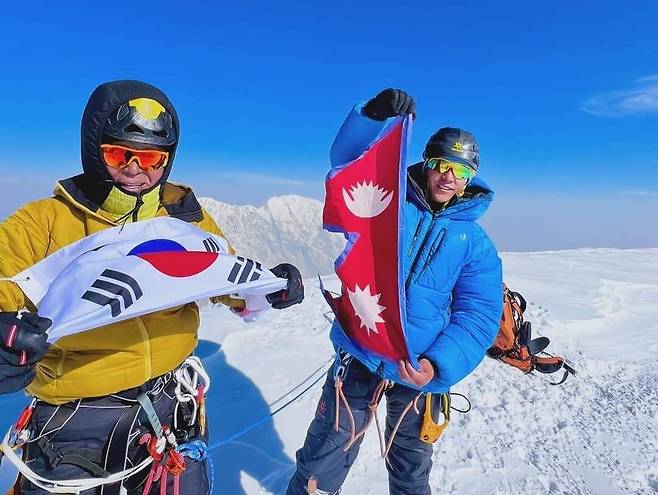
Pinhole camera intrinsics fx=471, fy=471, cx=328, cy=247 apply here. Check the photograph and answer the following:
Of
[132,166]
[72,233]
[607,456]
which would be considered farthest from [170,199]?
[607,456]

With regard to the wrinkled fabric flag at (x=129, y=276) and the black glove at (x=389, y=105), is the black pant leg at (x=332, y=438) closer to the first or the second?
the wrinkled fabric flag at (x=129, y=276)

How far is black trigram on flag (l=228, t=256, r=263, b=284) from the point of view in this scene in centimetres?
222

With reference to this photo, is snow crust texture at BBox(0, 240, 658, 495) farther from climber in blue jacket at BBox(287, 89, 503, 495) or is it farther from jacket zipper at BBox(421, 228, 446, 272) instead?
jacket zipper at BBox(421, 228, 446, 272)

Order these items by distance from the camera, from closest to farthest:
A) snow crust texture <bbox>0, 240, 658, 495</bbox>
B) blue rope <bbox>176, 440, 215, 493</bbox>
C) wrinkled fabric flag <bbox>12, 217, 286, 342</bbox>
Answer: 1. wrinkled fabric flag <bbox>12, 217, 286, 342</bbox>
2. blue rope <bbox>176, 440, 215, 493</bbox>
3. snow crust texture <bbox>0, 240, 658, 495</bbox>

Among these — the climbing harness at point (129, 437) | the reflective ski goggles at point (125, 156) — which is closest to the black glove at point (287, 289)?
the climbing harness at point (129, 437)

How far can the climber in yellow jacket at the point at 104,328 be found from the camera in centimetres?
211

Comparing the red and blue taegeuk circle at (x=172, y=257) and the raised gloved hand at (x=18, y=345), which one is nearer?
the raised gloved hand at (x=18, y=345)

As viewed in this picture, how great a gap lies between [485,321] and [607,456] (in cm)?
240

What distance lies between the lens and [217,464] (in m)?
3.98

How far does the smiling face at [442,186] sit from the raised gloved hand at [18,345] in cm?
219

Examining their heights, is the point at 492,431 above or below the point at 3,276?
below

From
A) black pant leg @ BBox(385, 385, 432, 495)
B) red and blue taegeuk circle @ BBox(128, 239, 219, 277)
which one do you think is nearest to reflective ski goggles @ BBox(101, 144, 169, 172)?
red and blue taegeuk circle @ BBox(128, 239, 219, 277)

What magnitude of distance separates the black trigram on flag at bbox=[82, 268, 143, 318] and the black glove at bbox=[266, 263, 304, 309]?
0.75 meters

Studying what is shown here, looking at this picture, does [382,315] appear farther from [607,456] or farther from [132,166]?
[607,456]
